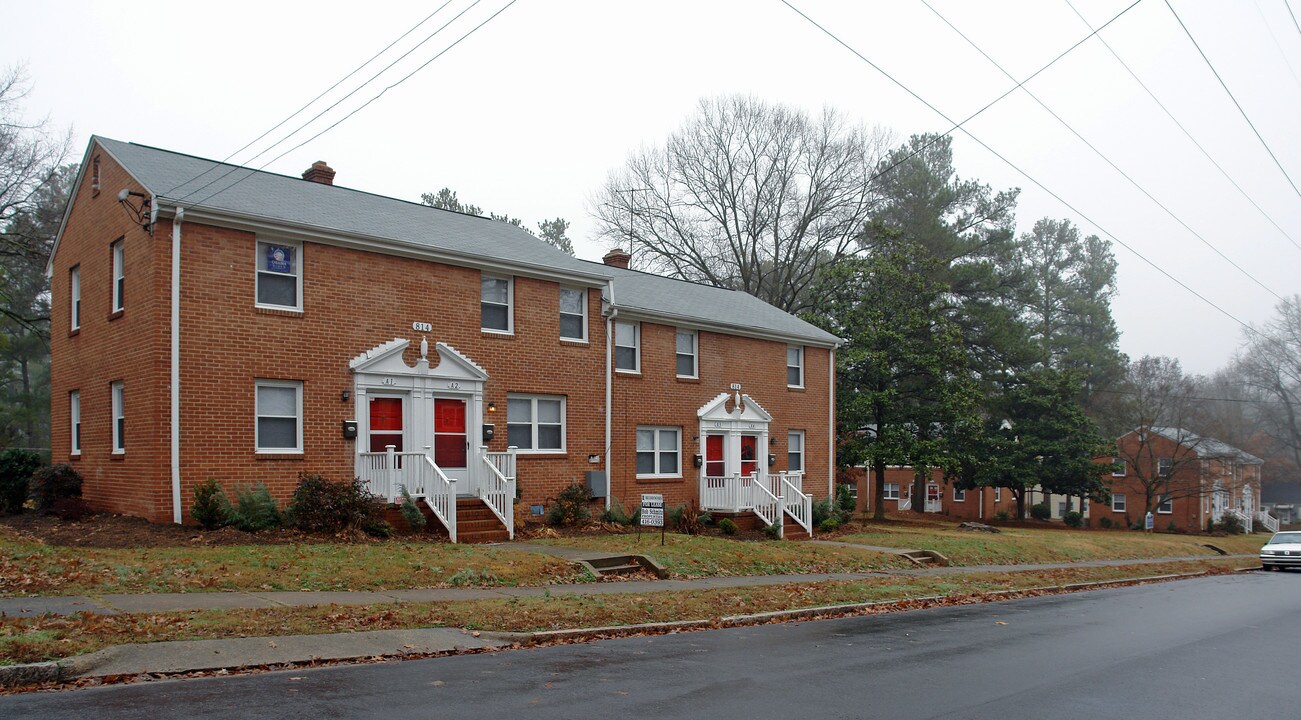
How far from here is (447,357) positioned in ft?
66.7

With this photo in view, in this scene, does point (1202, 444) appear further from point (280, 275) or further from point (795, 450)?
point (280, 275)

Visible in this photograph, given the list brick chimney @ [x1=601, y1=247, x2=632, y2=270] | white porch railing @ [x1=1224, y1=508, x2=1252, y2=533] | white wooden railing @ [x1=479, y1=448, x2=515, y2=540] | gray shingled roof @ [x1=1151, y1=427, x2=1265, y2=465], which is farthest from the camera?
white porch railing @ [x1=1224, y1=508, x2=1252, y2=533]

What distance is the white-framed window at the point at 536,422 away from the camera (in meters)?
21.9

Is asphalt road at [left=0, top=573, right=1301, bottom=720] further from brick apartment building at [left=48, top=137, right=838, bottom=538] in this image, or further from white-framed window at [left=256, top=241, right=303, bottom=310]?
white-framed window at [left=256, top=241, right=303, bottom=310]

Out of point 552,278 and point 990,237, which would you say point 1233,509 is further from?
point 552,278

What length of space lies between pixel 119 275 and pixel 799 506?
1731cm

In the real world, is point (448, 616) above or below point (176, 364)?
below

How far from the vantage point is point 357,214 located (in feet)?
67.2

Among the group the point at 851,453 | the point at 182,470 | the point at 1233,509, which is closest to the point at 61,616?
the point at 182,470

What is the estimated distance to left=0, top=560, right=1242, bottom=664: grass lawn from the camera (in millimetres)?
8500

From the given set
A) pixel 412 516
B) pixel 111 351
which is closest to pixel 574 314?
pixel 412 516

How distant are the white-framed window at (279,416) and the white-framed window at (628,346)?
346 inches

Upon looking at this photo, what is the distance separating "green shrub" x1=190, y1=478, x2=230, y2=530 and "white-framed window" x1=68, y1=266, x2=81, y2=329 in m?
6.92

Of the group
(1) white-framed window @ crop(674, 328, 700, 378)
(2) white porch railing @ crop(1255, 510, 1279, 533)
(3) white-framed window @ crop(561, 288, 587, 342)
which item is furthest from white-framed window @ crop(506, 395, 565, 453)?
(2) white porch railing @ crop(1255, 510, 1279, 533)
